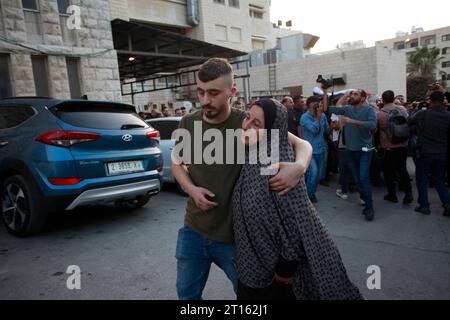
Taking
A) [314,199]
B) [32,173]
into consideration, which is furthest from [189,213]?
[314,199]

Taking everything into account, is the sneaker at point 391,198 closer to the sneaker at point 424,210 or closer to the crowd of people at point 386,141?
the crowd of people at point 386,141

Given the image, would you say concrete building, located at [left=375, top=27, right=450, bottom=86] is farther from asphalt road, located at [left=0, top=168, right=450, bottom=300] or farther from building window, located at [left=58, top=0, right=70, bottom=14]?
asphalt road, located at [left=0, top=168, right=450, bottom=300]

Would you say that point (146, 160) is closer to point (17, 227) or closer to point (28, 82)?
point (17, 227)

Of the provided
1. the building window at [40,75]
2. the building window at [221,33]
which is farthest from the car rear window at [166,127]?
the building window at [221,33]

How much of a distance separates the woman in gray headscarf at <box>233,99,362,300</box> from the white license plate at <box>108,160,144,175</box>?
2.95 metres

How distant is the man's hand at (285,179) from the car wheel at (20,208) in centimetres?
346

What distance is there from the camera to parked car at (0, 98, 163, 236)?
3881 mm

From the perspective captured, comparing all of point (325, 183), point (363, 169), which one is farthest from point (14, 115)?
point (325, 183)

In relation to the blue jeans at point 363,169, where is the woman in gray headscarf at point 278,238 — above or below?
above

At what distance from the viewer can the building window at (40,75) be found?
27.6 ft

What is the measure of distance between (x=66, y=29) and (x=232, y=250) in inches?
357

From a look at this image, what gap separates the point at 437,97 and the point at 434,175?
3.87ft

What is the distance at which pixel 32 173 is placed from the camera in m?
3.97

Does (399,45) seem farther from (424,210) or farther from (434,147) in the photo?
(424,210)
